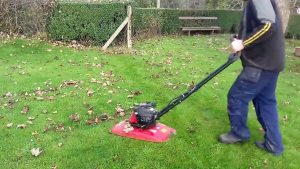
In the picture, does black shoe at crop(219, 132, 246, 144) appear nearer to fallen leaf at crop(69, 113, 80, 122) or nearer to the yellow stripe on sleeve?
the yellow stripe on sleeve

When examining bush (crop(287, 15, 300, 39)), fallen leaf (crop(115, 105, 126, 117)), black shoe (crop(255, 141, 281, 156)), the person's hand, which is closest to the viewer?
the person's hand

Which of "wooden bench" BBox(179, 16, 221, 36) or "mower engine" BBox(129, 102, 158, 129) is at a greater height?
"mower engine" BBox(129, 102, 158, 129)

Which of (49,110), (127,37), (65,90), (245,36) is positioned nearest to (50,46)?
(127,37)

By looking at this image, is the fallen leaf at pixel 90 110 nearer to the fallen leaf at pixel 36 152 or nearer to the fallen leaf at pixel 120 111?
the fallen leaf at pixel 120 111

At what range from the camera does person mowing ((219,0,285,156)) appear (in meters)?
4.46

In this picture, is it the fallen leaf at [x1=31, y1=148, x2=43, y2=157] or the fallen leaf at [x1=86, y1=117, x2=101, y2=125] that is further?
the fallen leaf at [x1=86, y1=117, x2=101, y2=125]

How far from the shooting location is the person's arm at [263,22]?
441cm

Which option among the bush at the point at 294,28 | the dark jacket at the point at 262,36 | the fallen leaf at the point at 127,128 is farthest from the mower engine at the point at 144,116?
the bush at the point at 294,28

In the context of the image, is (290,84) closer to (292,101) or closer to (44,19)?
(292,101)

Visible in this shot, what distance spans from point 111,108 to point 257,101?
2.65 meters

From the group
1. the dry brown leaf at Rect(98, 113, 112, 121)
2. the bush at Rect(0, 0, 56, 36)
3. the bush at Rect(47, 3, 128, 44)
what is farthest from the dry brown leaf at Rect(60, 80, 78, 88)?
the bush at Rect(0, 0, 56, 36)

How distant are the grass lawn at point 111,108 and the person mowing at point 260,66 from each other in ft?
1.32

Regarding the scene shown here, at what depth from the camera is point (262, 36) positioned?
14.6 feet

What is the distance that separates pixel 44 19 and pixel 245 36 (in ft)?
30.3
